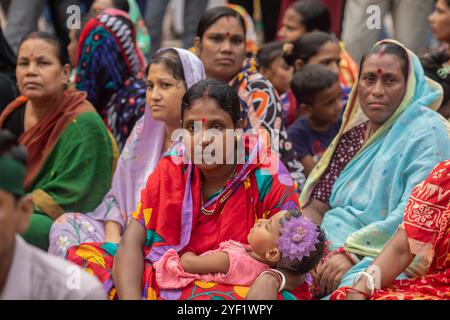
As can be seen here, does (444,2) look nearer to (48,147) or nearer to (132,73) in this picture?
(132,73)

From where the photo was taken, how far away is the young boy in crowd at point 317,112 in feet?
19.5

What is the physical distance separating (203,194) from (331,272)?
68 centimetres

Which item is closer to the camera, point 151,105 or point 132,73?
point 151,105

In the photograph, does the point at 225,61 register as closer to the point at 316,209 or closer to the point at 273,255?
the point at 316,209

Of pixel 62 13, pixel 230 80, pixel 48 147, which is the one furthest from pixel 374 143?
pixel 62 13

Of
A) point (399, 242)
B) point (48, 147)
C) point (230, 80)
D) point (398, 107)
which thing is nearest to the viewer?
point (399, 242)

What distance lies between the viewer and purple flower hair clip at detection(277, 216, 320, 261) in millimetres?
3850

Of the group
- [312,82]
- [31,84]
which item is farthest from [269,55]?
[31,84]

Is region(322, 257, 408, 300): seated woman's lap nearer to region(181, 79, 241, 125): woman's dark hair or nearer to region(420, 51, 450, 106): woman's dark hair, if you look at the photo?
region(181, 79, 241, 125): woman's dark hair

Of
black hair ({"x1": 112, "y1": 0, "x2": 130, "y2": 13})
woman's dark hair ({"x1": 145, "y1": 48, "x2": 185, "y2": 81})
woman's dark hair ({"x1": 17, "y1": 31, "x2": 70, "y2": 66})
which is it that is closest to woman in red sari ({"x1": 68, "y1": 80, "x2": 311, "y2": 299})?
woman's dark hair ({"x1": 145, "y1": 48, "x2": 185, "y2": 81})

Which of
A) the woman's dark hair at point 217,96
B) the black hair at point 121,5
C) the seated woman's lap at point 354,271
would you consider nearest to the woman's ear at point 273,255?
the seated woman's lap at point 354,271

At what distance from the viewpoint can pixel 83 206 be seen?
17.0ft

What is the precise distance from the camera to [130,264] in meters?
4.12

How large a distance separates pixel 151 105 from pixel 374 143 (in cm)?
112
